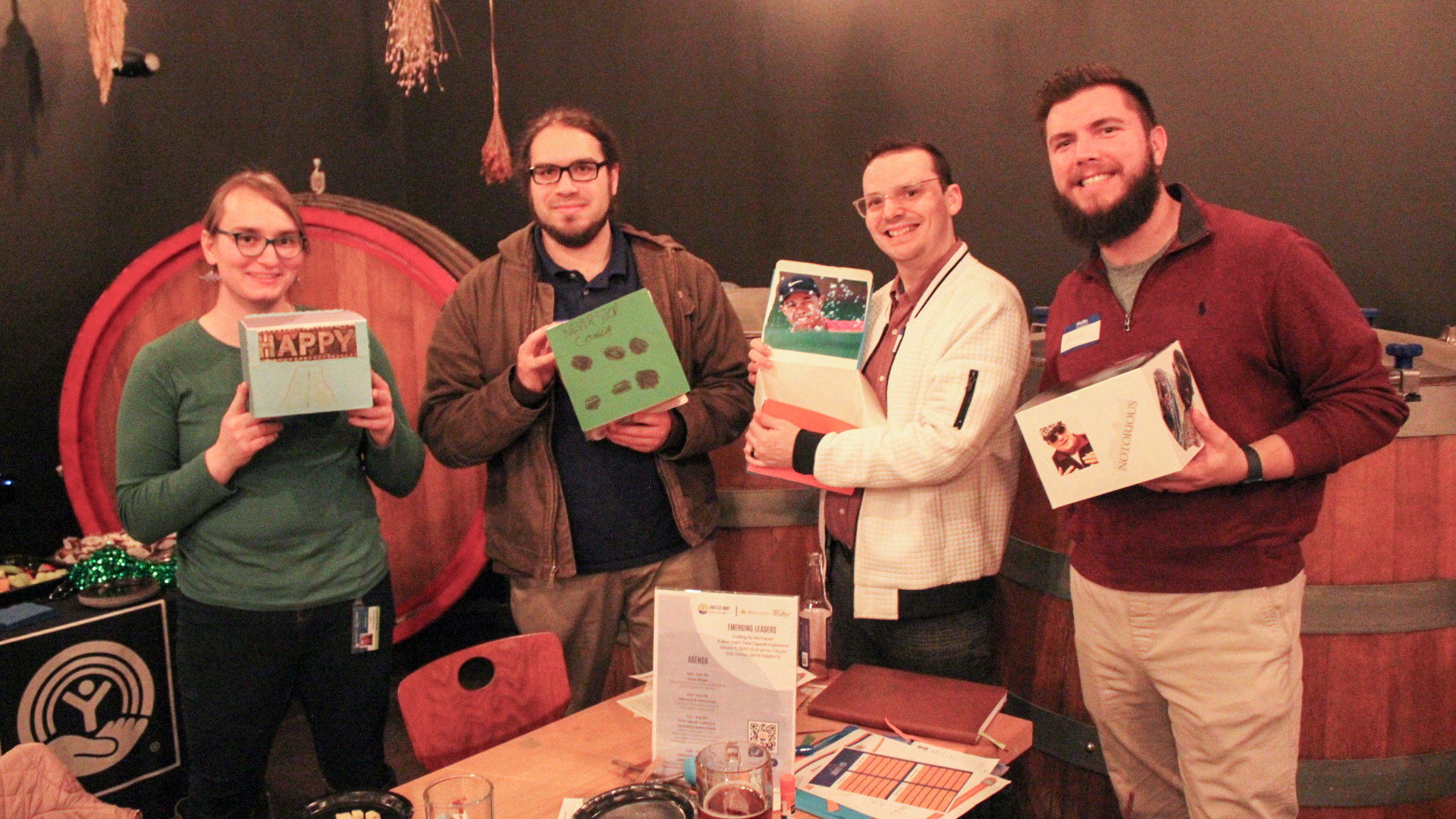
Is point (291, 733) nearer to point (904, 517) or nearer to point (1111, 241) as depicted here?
point (904, 517)

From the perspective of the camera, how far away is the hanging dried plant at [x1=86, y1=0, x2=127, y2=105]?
11.5 feet

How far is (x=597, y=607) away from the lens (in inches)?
105

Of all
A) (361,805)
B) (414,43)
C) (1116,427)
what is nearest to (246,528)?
(361,805)

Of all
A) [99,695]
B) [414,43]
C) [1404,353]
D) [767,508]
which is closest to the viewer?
[1404,353]

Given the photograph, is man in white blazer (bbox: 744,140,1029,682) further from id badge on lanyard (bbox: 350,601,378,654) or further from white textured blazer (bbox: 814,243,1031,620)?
id badge on lanyard (bbox: 350,601,378,654)

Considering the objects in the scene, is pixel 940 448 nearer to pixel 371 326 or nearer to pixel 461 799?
pixel 461 799

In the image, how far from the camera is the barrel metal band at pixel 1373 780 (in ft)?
7.88

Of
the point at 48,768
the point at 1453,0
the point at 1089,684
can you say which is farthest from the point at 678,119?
the point at 48,768

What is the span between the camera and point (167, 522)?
7.64 feet

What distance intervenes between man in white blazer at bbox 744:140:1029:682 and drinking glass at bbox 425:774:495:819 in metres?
1.08

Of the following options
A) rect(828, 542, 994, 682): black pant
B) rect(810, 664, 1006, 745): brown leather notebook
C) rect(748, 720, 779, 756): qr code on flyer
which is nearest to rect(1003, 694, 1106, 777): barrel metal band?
rect(828, 542, 994, 682): black pant

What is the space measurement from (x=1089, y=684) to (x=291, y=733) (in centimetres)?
282

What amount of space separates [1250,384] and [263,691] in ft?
7.03

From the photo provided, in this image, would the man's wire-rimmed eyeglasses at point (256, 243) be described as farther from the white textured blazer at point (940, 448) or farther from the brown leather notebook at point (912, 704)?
the brown leather notebook at point (912, 704)
